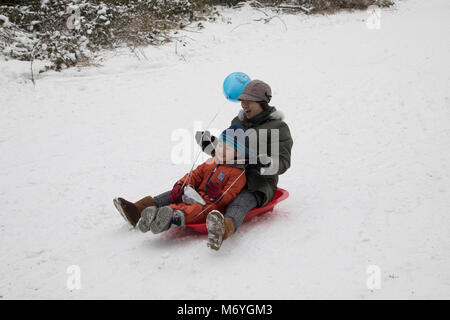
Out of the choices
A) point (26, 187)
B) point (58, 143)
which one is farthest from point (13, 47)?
point (26, 187)

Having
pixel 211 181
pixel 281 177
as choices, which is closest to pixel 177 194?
pixel 211 181

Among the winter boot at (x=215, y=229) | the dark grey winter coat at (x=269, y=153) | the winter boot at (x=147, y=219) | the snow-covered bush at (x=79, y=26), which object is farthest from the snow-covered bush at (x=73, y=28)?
the winter boot at (x=215, y=229)

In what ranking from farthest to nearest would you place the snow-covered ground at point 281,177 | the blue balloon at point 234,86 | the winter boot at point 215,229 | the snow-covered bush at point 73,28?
1. the snow-covered bush at point 73,28
2. the blue balloon at point 234,86
3. the winter boot at point 215,229
4. the snow-covered ground at point 281,177

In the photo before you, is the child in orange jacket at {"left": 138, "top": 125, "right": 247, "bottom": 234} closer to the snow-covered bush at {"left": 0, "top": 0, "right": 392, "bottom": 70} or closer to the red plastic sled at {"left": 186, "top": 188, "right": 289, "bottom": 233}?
the red plastic sled at {"left": 186, "top": 188, "right": 289, "bottom": 233}

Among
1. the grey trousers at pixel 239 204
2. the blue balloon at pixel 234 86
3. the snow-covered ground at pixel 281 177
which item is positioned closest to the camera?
the snow-covered ground at pixel 281 177

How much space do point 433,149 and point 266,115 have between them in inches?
83.0

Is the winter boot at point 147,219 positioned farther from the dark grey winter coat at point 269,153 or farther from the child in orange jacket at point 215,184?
the dark grey winter coat at point 269,153

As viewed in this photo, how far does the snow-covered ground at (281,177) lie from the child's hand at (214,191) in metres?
0.32

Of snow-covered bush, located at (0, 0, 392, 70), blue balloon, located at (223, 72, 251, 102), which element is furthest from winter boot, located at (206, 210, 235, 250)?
snow-covered bush, located at (0, 0, 392, 70)

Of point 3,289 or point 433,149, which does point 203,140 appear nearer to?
point 3,289

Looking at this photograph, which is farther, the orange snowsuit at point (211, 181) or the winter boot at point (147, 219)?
the orange snowsuit at point (211, 181)

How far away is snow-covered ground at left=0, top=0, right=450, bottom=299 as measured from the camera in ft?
7.14

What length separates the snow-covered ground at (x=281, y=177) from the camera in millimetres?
2178

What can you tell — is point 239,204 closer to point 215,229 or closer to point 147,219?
point 215,229
